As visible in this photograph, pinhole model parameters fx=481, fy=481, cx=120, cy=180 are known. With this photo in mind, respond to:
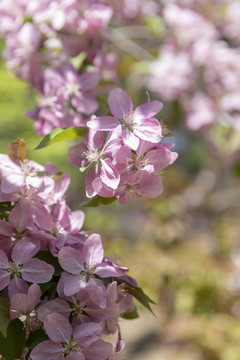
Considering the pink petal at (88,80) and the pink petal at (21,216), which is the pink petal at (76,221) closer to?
the pink petal at (21,216)

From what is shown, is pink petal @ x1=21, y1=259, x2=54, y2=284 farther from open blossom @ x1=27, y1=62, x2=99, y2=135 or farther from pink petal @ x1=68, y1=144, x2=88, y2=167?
open blossom @ x1=27, y1=62, x2=99, y2=135

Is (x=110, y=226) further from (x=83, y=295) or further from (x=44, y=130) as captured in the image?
(x=83, y=295)

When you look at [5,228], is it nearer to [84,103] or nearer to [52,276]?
[52,276]

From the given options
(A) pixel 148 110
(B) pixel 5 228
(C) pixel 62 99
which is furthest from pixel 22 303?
(C) pixel 62 99

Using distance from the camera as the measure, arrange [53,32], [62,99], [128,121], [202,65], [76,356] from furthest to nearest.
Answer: [202,65] → [53,32] → [62,99] → [128,121] → [76,356]

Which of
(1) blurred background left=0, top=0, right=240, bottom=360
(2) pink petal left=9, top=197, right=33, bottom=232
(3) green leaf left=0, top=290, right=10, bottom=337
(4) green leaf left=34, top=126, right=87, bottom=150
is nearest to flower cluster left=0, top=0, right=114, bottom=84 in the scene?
(1) blurred background left=0, top=0, right=240, bottom=360

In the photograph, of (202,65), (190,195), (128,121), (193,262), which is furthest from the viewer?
(190,195)
